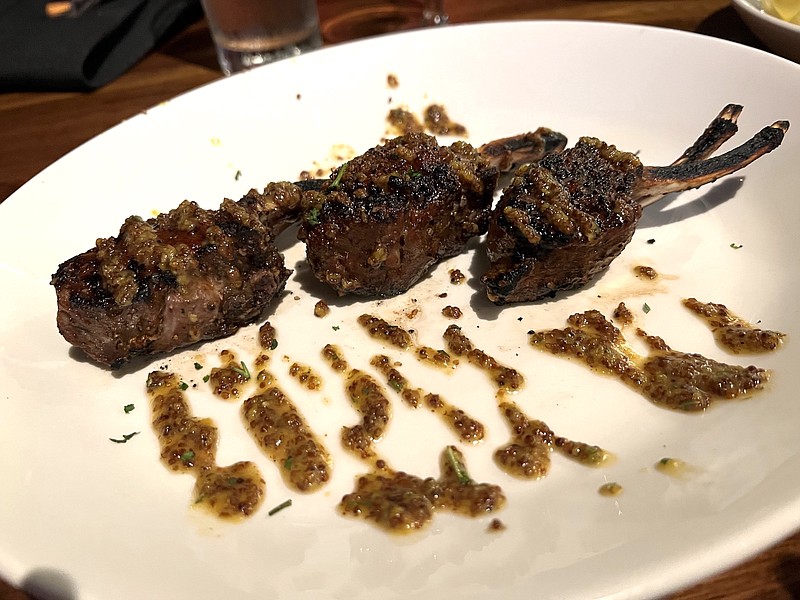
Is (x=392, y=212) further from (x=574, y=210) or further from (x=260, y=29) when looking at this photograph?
(x=260, y=29)

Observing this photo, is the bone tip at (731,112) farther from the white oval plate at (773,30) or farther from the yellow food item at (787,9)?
the yellow food item at (787,9)

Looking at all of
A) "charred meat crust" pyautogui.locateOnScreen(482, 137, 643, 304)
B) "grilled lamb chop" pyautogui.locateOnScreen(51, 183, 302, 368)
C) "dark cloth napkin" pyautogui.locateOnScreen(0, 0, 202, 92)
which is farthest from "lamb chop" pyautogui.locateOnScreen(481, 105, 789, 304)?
"dark cloth napkin" pyautogui.locateOnScreen(0, 0, 202, 92)

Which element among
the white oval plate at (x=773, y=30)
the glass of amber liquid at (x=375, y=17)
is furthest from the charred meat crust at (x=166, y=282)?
the white oval plate at (x=773, y=30)

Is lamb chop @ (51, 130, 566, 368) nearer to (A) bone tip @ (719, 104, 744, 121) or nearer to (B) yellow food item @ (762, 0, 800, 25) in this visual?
(A) bone tip @ (719, 104, 744, 121)

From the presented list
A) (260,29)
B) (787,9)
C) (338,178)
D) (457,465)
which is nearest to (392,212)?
(338,178)

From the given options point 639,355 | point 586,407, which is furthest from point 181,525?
point 639,355

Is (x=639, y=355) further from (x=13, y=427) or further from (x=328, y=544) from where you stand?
(x=13, y=427)
